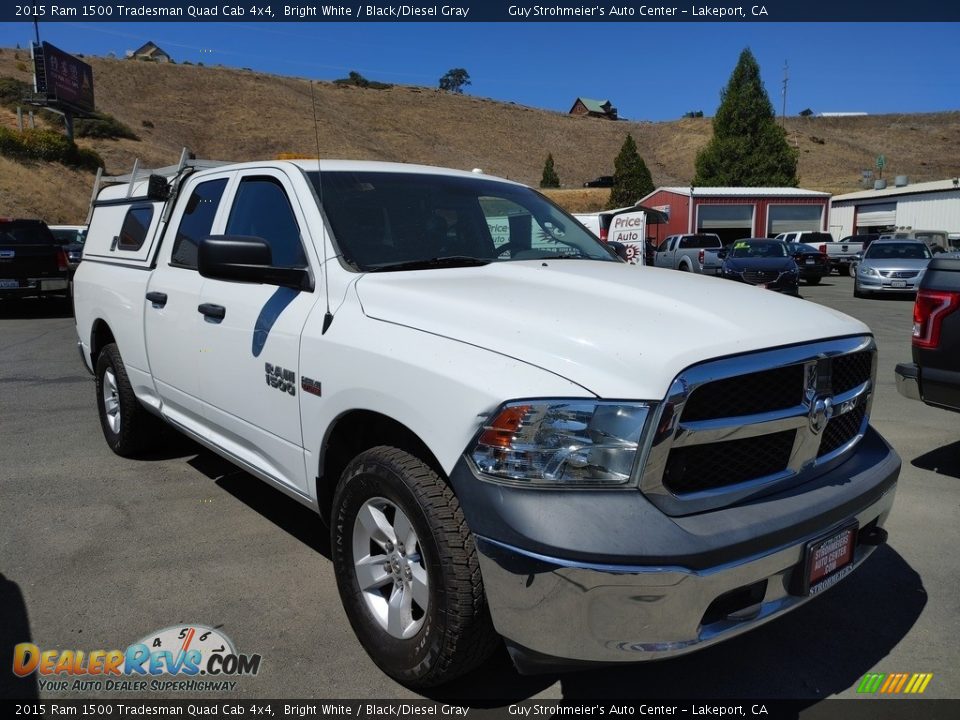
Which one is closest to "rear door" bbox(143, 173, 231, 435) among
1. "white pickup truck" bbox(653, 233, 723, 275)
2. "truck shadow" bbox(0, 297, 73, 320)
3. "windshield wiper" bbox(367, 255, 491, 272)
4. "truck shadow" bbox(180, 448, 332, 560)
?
"truck shadow" bbox(180, 448, 332, 560)

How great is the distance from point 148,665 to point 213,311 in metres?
1.59

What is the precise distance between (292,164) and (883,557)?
3.52 metres

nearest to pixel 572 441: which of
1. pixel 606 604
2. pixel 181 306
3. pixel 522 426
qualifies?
pixel 522 426

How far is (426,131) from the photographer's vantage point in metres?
87.9

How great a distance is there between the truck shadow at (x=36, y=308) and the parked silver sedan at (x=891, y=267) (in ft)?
62.2

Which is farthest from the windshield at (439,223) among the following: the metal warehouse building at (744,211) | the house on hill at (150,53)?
the house on hill at (150,53)

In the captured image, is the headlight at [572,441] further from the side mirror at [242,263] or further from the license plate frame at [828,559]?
the side mirror at [242,263]

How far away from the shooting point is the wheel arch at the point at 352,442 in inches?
98.5

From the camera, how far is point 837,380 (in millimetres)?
2568

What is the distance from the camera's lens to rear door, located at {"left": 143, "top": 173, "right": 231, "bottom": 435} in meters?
3.80

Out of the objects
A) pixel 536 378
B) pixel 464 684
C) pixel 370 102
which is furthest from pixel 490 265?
pixel 370 102

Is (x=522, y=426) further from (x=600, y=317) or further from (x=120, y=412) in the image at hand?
(x=120, y=412)

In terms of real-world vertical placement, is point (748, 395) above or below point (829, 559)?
above

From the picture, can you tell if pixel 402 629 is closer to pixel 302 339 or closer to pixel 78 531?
pixel 302 339
